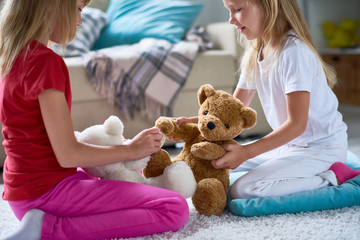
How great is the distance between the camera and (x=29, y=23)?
3.16ft

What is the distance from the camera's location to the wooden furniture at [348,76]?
9.46 feet

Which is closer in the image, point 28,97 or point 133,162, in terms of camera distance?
point 28,97

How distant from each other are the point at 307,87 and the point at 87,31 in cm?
138

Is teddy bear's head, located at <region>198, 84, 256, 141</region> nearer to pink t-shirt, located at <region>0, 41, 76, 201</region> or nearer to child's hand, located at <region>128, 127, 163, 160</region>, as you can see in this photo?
child's hand, located at <region>128, 127, 163, 160</region>

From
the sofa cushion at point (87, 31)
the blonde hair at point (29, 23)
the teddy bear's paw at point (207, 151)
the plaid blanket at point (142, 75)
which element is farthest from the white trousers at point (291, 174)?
the sofa cushion at point (87, 31)

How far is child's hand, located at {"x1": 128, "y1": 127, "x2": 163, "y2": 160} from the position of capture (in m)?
1.04

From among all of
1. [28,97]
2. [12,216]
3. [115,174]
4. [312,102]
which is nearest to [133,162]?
[115,174]

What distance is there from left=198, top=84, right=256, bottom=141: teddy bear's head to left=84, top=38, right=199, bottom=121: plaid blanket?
0.81 meters

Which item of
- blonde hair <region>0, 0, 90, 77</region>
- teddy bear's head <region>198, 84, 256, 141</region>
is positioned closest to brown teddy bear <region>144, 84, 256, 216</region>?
teddy bear's head <region>198, 84, 256, 141</region>

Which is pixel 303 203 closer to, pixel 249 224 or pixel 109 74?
pixel 249 224

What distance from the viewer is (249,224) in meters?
1.06

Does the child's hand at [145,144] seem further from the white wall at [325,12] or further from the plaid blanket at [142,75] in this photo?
the white wall at [325,12]

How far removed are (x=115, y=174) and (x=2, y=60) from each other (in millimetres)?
365

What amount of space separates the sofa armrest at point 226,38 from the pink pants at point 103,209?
4.17ft
